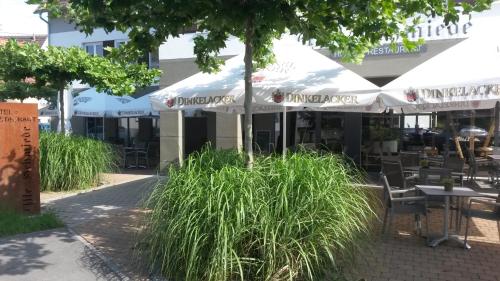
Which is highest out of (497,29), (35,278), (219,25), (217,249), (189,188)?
(497,29)

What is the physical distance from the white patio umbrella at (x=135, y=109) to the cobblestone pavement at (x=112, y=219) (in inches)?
129

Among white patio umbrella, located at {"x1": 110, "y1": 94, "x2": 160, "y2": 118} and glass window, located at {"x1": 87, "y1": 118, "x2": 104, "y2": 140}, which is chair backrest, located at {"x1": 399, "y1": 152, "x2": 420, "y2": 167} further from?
glass window, located at {"x1": 87, "y1": 118, "x2": 104, "y2": 140}

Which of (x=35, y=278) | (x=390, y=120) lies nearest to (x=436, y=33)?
(x=390, y=120)

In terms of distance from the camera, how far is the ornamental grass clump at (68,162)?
34.3 feet

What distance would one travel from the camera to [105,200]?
9469 mm

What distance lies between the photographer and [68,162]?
35.1ft

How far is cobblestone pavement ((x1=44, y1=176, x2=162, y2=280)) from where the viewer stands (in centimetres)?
549

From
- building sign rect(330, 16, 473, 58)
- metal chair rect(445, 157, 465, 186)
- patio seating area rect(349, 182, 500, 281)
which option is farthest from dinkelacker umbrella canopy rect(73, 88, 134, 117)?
patio seating area rect(349, 182, 500, 281)

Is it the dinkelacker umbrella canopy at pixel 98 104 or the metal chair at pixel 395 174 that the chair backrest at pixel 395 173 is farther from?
the dinkelacker umbrella canopy at pixel 98 104

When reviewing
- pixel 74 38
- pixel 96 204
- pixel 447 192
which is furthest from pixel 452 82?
pixel 74 38

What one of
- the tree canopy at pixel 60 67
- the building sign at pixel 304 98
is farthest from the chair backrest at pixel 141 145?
the building sign at pixel 304 98

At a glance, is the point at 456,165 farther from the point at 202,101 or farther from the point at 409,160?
the point at 202,101

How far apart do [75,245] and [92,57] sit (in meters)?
6.19

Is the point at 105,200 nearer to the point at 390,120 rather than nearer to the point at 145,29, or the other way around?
the point at 145,29
